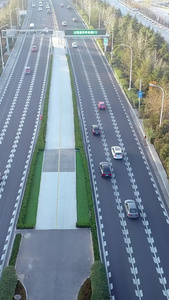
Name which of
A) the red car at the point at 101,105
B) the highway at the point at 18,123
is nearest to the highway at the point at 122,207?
the red car at the point at 101,105

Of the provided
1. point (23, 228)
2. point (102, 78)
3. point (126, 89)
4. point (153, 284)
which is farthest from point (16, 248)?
point (102, 78)

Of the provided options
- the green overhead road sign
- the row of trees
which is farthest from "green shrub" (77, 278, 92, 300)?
the green overhead road sign

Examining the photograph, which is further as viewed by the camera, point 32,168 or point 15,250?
point 32,168

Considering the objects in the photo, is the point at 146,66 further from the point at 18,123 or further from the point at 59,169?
the point at 59,169

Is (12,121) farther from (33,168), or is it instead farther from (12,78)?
(12,78)

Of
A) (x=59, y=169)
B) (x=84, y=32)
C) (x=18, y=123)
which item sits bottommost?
(x=59, y=169)

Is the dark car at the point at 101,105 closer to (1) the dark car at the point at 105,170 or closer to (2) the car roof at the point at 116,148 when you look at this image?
(2) the car roof at the point at 116,148

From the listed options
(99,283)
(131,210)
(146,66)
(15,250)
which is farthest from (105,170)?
(146,66)
